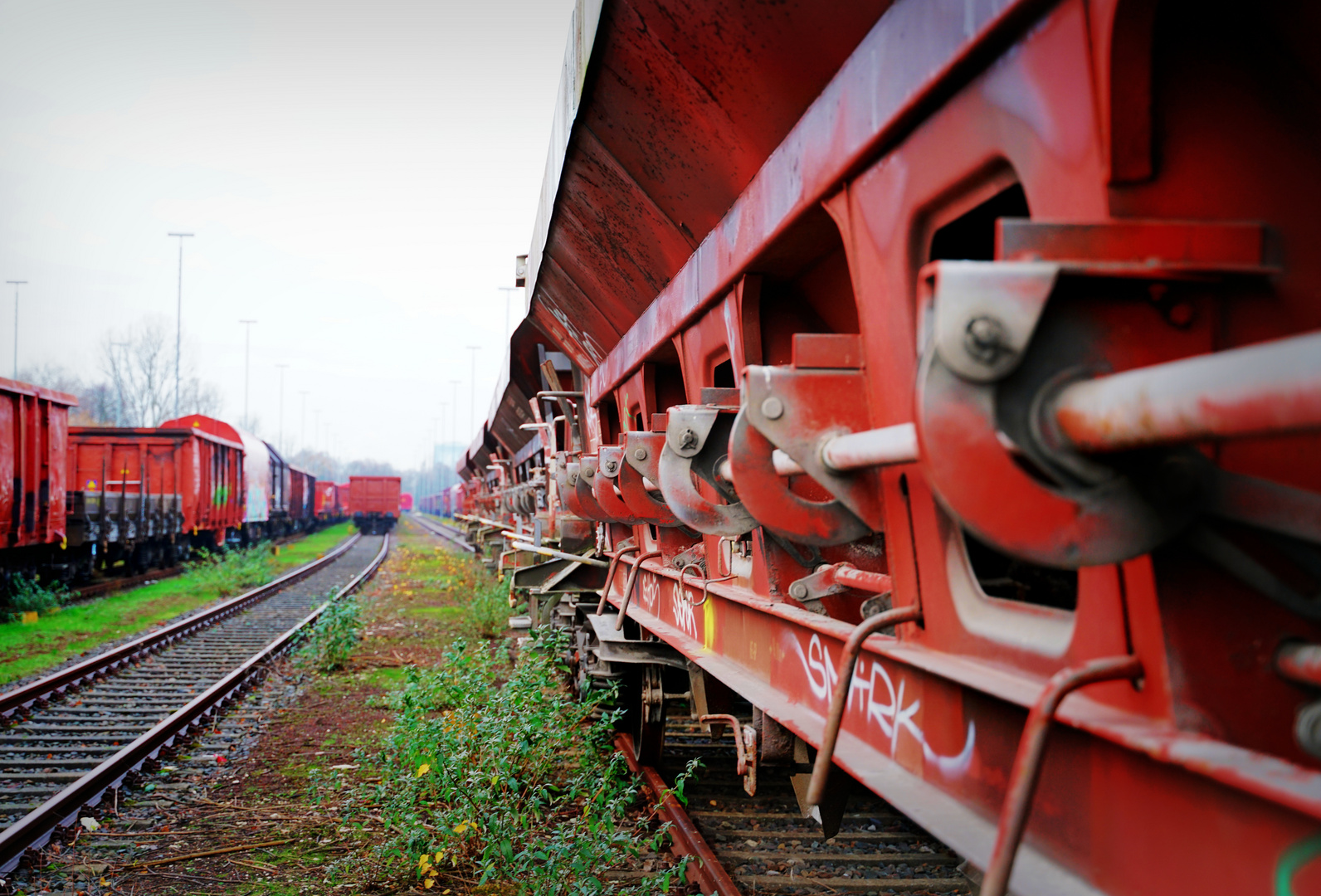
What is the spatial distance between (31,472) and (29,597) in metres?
1.87

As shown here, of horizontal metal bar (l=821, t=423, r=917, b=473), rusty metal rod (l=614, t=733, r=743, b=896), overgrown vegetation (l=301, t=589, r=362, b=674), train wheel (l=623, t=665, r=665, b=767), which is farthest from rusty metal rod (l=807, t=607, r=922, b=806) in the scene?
overgrown vegetation (l=301, t=589, r=362, b=674)

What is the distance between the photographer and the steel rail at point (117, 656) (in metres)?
8.26

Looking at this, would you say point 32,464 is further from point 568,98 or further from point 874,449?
point 874,449

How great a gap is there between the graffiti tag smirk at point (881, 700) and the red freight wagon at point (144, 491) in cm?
1613

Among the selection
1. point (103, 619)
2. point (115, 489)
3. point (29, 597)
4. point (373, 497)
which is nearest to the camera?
point (29, 597)

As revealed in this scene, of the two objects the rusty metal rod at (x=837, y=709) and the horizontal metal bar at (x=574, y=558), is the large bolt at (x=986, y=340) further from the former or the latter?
the horizontal metal bar at (x=574, y=558)

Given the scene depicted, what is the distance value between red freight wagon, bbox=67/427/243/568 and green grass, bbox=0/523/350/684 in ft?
3.68

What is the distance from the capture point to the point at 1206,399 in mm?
998

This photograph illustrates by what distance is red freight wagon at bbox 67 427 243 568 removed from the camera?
16.3 meters

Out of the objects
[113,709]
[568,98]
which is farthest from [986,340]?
[113,709]

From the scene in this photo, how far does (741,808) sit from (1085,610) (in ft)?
14.3

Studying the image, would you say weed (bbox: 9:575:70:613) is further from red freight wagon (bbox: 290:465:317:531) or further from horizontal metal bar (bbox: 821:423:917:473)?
red freight wagon (bbox: 290:465:317:531)

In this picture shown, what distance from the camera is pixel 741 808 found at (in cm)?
550

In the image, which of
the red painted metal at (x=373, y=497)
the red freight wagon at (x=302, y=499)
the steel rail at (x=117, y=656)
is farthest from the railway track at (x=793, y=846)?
the red painted metal at (x=373, y=497)
